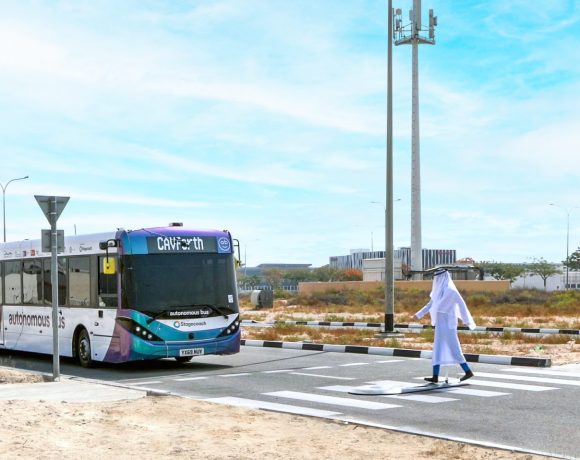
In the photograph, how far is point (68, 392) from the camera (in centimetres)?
1186

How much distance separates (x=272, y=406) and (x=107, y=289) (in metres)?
6.15

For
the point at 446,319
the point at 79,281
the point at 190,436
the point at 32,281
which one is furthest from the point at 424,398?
the point at 32,281

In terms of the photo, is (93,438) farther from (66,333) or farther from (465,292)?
(465,292)

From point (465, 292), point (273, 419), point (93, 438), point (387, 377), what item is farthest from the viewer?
point (465, 292)

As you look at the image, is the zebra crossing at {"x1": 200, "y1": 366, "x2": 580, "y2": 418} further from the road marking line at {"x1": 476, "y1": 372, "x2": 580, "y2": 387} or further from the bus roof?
the bus roof

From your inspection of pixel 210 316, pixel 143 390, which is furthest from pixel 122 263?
pixel 143 390

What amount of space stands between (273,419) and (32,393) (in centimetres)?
380

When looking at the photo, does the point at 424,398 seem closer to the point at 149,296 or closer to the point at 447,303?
the point at 447,303

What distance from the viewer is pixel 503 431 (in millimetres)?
9141

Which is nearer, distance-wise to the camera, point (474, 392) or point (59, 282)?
point (474, 392)

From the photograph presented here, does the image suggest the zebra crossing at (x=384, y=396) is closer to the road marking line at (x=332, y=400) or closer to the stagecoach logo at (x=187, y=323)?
the road marking line at (x=332, y=400)

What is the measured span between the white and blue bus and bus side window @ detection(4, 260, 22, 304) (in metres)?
2.42

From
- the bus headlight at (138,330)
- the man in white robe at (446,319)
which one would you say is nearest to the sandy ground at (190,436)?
the man in white robe at (446,319)

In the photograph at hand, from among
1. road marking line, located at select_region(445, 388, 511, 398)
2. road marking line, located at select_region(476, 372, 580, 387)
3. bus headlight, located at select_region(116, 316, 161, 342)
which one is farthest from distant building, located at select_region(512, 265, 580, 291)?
road marking line, located at select_region(445, 388, 511, 398)
